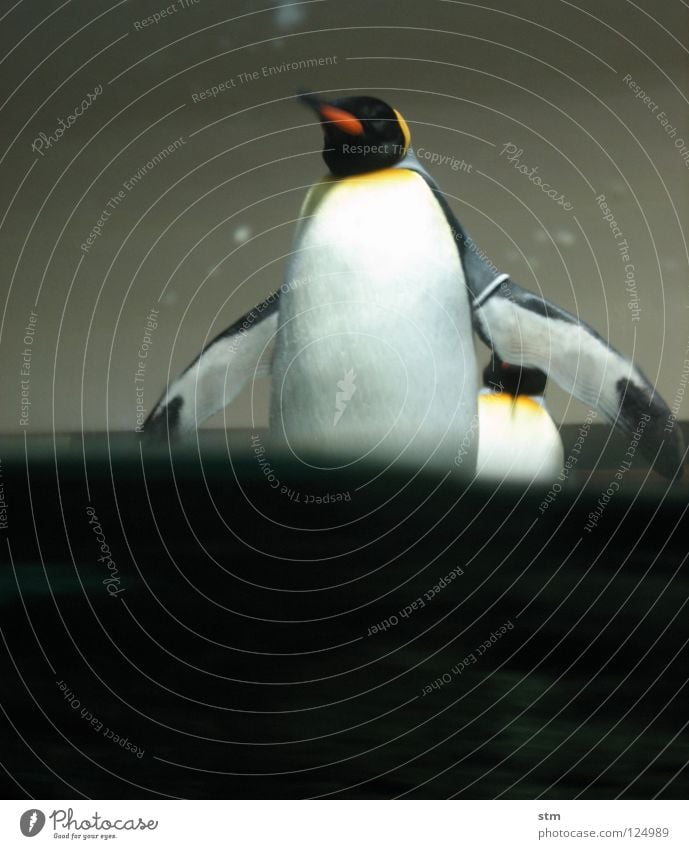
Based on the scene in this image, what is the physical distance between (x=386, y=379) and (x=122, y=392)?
366 millimetres

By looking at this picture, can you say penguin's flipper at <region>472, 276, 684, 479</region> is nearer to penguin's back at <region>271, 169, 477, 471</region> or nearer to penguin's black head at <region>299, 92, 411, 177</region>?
penguin's back at <region>271, 169, 477, 471</region>

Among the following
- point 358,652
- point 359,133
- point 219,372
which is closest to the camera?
point 358,652

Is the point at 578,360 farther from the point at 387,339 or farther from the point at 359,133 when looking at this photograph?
the point at 359,133

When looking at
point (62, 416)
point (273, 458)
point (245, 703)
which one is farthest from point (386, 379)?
point (245, 703)

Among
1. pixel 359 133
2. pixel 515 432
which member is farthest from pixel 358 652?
pixel 359 133

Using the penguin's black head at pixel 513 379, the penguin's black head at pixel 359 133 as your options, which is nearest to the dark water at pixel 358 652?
the penguin's black head at pixel 513 379

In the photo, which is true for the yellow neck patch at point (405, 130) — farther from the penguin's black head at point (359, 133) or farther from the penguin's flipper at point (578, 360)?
the penguin's flipper at point (578, 360)

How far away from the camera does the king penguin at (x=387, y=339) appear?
4.31 ft

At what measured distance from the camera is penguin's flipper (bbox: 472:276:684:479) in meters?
1.33

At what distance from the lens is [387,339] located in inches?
53.2

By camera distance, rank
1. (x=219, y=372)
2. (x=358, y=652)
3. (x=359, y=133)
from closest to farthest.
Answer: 1. (x=358, y=652)
2. (x=359, y=133)
3. (x=219, y=372)

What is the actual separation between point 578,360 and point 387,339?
27cm

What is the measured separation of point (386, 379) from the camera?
4.33 feet
